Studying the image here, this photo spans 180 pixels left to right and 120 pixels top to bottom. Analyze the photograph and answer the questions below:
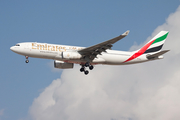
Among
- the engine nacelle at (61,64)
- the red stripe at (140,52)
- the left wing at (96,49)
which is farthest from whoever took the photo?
the engine nacelle at (61,64)

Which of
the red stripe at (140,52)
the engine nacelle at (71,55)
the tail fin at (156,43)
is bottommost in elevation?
the engine nacelle at (71,55)

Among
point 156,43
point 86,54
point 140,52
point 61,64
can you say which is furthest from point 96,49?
point 156,43

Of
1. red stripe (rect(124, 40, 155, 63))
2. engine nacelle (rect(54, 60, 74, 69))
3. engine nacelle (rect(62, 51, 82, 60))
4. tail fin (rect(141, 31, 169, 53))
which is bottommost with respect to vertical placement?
engine nacelle (rect(54, 60, 74, 69))

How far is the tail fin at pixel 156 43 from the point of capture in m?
48.5

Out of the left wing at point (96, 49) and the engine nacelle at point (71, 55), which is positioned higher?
the left wing at point (96, 49)

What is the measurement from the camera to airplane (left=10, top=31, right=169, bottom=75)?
41.6m

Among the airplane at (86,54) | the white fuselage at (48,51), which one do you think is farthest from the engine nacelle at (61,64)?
the white fuselage at (48,51)

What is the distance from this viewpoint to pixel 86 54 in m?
43.2

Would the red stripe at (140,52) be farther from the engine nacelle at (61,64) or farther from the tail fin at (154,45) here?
the engine nacelle at (61,64)

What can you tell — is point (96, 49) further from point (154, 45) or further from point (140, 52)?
point (154, 45)

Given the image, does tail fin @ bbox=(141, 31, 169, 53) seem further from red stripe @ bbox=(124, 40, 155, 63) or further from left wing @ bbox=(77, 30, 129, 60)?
left wing @ bbox=(77, 30, 129, 60)

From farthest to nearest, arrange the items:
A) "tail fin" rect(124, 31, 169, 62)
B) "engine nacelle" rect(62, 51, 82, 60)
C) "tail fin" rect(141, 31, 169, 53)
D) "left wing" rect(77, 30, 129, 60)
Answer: "tail fin" rect(141, 31, 169, 53)
"tail fin" rect(124, 31, 169, 62)
"engine nacelle" rect(62, 51, 82, 60)
"left wing" rect(77, 30, 129, 60)

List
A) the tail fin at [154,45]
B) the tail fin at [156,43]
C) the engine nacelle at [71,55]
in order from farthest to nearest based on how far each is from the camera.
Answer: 1. the tail fin at [156,43]
2. the tail fin at [154,45]
3. the engine nacelle at [71,55]

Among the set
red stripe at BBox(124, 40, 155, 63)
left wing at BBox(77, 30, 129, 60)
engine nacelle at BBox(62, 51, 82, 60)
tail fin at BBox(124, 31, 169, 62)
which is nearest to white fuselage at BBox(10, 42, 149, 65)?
engine nacelle at BBox(62, 51, 82, 60)
